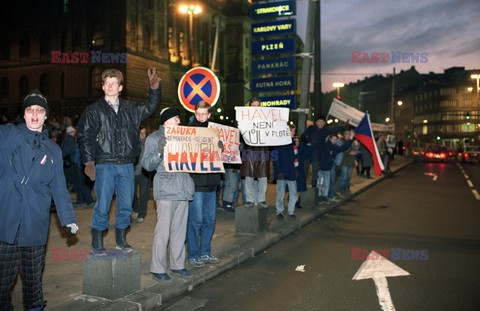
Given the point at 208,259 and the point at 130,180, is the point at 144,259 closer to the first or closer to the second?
the point at 208,259

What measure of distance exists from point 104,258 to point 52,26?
142 feet

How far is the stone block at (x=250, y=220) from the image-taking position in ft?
25.3

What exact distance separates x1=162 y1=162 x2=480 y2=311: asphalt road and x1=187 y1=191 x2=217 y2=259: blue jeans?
19.8 inches

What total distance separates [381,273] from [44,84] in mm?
43263

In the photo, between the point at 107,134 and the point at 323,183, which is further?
the point at 323,183

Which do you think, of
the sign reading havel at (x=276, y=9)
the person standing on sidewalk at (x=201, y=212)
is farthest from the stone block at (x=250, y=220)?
the sign reading havel at (x=276, y=9)

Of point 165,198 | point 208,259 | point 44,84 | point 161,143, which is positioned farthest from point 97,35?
point 165,198

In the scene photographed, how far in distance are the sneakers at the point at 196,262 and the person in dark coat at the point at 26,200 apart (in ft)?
7.75

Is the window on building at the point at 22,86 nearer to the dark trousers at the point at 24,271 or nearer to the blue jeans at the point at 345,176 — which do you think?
the blue jeans at the point at 345,176

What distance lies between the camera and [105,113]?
4812 mm

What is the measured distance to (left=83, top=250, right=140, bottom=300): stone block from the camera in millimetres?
4512

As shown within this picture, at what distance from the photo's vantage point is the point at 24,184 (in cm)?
355

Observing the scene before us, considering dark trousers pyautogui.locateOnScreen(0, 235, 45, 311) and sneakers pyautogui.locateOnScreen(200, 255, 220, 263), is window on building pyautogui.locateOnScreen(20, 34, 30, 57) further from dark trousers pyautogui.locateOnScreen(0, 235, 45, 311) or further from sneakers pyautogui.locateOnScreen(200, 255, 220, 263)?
dark trousers pyautogui.locateOnScreen(0, 235, 45, 311)

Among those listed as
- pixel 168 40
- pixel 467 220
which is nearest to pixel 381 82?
pixel 168 40
